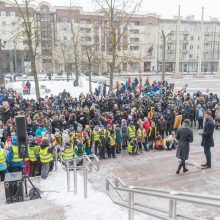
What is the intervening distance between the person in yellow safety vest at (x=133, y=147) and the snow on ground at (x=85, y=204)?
4.01 m

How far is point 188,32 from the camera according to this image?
82188 mm

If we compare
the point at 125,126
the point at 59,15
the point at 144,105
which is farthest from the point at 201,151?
the point at 59,15

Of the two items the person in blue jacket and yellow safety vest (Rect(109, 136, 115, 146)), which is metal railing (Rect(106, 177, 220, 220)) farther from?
the person in blue jacket

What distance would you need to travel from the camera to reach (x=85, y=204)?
618cm

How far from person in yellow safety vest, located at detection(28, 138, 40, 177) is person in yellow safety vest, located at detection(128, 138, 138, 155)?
13.5ft

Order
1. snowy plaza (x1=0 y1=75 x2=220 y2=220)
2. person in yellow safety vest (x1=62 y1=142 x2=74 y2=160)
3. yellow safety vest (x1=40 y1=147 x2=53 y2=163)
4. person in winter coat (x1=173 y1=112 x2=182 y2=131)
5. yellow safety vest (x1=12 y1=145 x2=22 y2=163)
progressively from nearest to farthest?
1. snowy plaza (x1=0 y1=75 x2=220 y2=220)
2. yellow safety vest (x1=40 y1=147 x2=53 y2=163)
3. yellow safety vest (x1=12 y1=145 x2=22 y2=163)
4. person in yellow safety vest (x1=62 y1=142 x2=74 y2=160)
5. person in winter coat (x1=173 y1=112 x2=182 y2=131)

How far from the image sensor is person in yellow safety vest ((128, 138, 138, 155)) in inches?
465

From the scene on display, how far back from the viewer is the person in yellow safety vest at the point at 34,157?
9477mm

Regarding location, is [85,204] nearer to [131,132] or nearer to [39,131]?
[39,131]

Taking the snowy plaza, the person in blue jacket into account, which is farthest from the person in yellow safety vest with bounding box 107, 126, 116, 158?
the person in blue jacket

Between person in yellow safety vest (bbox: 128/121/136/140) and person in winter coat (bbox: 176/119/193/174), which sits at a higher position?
person in winter coat (bbox: 176/119/193/174)

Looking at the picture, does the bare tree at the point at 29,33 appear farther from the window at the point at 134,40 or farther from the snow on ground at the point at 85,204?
A: the window at the point at 134,40

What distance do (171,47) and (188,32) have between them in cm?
668

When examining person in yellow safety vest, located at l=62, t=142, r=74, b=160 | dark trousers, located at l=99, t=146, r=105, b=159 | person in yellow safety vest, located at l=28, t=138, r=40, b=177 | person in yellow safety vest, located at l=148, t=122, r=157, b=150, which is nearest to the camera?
person in yellow safety vest, located at l=28, t=138, r=40, b=177
